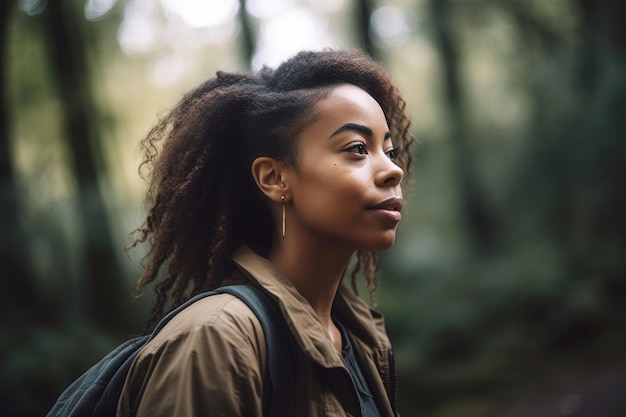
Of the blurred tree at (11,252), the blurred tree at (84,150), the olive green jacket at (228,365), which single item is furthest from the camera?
the blurred tree at (84,150)

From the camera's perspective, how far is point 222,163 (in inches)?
94.4

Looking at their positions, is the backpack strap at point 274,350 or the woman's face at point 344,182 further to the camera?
the woman's face at point 344,182

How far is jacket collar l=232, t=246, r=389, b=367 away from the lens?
1.92 m

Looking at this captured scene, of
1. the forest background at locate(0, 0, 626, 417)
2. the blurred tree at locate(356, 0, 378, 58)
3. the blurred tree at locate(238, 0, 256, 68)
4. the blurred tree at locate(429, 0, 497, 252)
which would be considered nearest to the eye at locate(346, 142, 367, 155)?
the forest background at locate(0, 0, 626, 417)

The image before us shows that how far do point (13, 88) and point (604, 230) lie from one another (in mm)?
8138

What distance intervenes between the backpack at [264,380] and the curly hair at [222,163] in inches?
14.0

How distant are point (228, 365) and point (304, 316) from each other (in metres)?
0.38

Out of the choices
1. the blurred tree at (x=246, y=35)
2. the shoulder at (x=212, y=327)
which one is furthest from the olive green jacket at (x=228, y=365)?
the blurred tree at (x=246, y=35)

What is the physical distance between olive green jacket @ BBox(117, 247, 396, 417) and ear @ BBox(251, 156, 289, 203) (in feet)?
0.94

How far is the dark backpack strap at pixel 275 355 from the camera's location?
1827 millimetres

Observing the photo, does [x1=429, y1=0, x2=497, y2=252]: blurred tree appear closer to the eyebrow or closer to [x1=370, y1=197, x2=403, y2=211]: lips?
the eyebrow

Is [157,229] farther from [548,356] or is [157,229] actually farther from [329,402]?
[548,356]

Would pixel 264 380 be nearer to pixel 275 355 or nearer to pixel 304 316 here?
pixel 275 355

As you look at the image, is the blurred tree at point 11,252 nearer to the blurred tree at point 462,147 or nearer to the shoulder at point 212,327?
the shoulder at point 212,327
